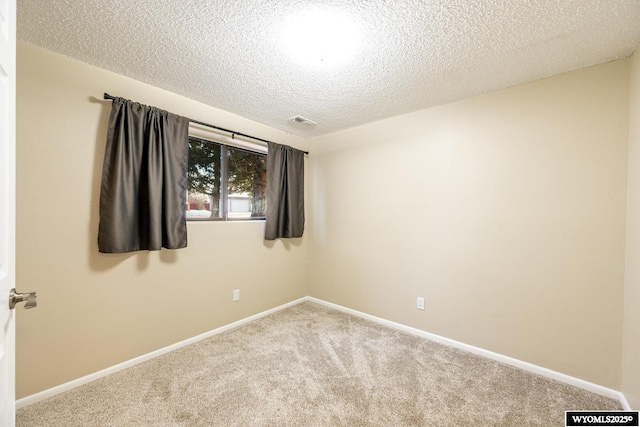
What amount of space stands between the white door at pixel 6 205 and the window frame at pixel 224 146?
155 centimetres

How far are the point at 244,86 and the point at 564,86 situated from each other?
2481 mm

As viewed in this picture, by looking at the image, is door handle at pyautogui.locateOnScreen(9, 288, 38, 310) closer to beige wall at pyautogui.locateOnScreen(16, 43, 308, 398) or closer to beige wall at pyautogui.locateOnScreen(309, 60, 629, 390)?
beige wall at pyautogui.locateOnScreen(16, 43, 308, 398)

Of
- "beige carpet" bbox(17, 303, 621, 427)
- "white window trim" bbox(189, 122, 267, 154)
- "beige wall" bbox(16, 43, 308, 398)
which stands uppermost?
"white window trim" bbox(189, 122, 267, 154)

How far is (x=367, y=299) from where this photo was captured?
308 centimetres

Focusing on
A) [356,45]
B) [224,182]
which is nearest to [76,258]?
[224,182]

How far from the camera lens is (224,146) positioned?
2.81m

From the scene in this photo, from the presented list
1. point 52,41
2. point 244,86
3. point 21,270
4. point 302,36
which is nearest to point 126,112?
point 52,41

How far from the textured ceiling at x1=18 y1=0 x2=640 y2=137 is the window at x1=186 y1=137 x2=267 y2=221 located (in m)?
0.60

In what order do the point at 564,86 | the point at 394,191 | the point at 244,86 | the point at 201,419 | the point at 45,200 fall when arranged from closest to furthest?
the point at 201,419
the point at 45,200
the point at 564,86
the point at 244,86
the point at 394,191

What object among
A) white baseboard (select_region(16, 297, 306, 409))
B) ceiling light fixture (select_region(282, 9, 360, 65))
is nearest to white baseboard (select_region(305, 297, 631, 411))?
white baseboard (select_region(16, 297, 306, 409))

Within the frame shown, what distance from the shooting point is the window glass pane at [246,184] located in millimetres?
2904

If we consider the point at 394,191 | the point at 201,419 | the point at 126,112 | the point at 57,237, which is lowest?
the point at 201,419

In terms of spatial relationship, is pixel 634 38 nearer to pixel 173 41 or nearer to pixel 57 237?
pixel 173 41

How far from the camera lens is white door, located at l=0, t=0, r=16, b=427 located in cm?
83
